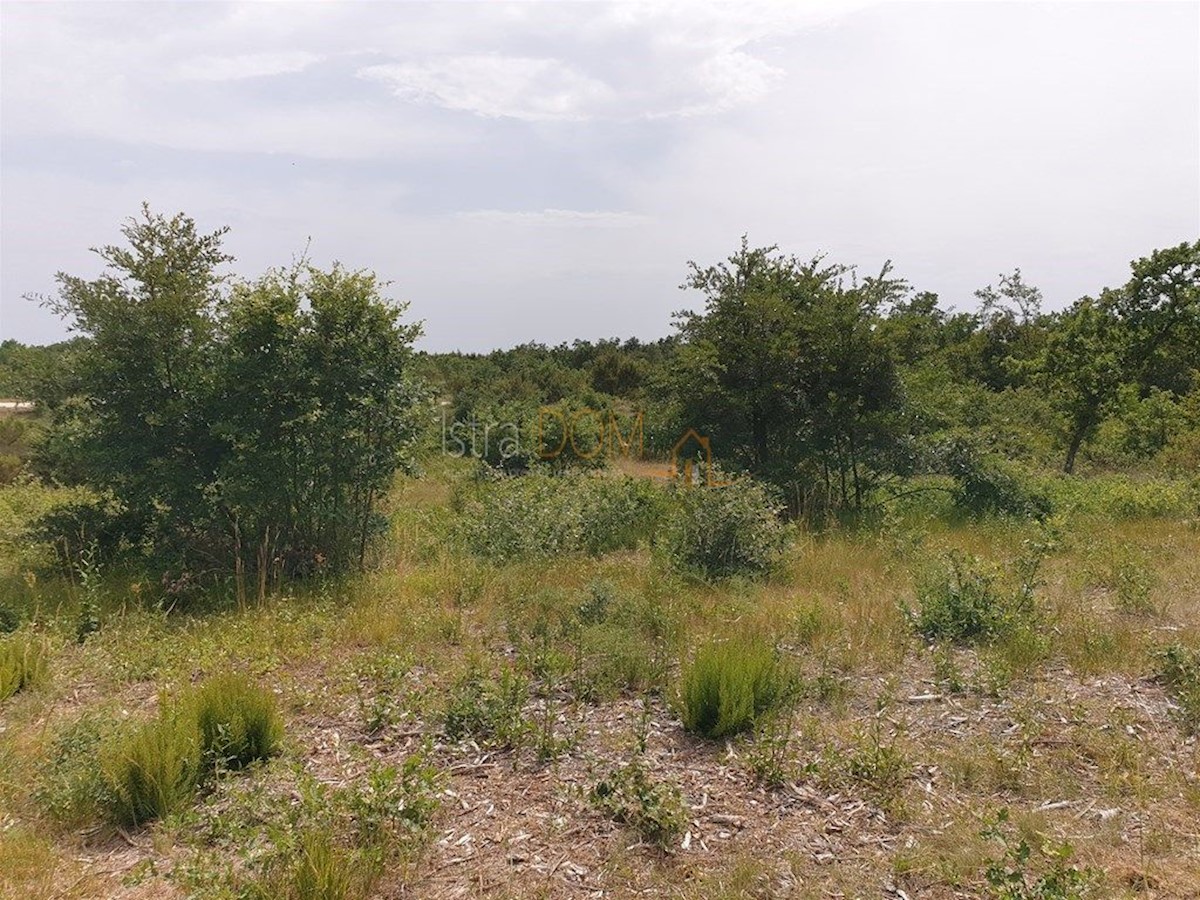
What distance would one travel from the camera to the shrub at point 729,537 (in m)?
6.75

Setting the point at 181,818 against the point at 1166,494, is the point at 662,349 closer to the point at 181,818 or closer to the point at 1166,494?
the point at 1166,494

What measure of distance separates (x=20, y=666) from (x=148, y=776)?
2.12 metres

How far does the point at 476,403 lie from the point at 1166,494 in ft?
52.4

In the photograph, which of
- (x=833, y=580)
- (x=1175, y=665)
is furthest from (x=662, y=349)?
(x=1175, y=665)

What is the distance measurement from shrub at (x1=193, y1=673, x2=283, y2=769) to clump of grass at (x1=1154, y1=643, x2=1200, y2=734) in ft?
16.4

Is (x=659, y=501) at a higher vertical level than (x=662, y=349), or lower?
lower

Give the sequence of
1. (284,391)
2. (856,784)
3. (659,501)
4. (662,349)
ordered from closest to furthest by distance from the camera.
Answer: (856,784)
(284,391)
(659,501)
(662,349)

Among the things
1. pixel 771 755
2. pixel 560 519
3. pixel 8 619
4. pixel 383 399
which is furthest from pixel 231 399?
pixel 771 755

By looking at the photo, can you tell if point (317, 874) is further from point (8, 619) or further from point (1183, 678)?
point (1183, 678)

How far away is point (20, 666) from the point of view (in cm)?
438

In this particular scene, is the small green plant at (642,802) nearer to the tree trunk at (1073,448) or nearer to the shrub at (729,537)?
the shrub at (729,537)

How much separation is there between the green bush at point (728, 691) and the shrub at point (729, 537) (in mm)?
2533

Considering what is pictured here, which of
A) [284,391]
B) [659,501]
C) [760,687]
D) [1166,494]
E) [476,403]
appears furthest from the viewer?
[476,403]

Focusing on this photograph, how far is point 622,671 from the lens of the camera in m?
4.46
